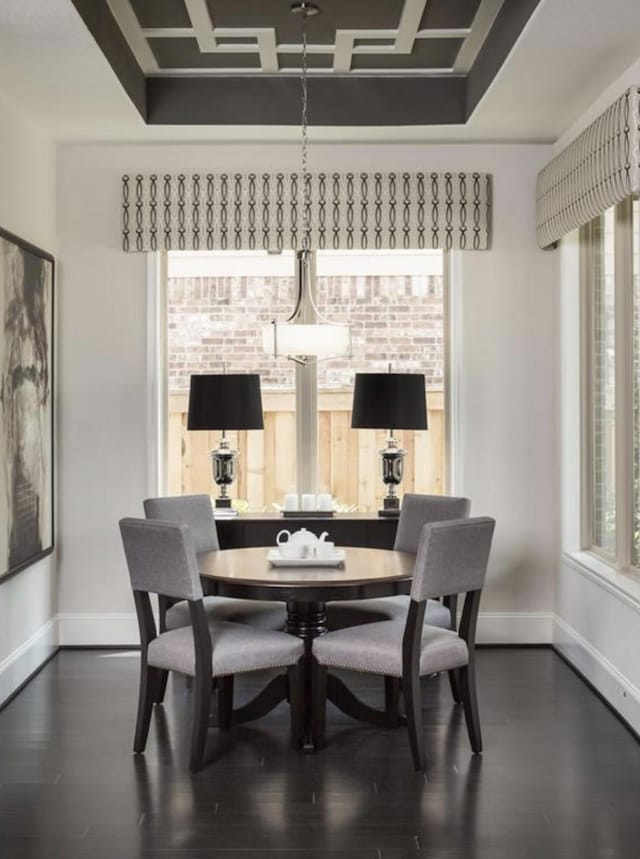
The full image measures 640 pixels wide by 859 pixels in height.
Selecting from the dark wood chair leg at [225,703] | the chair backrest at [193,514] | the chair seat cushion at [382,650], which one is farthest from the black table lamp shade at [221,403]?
the chair seat cushion at [382,650]

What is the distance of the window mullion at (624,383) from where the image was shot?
4543 millimetres

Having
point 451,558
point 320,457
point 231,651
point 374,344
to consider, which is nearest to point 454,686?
point 451,558

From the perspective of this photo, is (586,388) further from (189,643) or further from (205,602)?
(189,643)

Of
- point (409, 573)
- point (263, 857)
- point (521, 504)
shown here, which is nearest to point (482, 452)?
point (521, 504)

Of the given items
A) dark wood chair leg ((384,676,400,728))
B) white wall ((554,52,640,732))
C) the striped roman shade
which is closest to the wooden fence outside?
white wall ((554,52,640,732))

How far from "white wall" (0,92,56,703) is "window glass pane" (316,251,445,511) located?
1.53 meters

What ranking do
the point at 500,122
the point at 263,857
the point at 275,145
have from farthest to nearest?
the point at 275,145 < the point at 500,122 < the point at 263,857

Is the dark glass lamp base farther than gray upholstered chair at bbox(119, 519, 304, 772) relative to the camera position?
Yes

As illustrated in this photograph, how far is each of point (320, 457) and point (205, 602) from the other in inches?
53.0

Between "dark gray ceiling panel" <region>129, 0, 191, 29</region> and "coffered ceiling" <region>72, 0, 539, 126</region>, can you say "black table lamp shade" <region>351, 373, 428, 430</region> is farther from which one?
"dark gray ceiling panel" <region>129, 0, 191, 29</region>

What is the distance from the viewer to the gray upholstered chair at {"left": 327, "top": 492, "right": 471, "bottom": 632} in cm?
445

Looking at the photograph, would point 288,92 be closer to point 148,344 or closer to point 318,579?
point 148,344

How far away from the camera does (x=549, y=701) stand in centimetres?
452

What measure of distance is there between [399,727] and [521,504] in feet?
5.99
